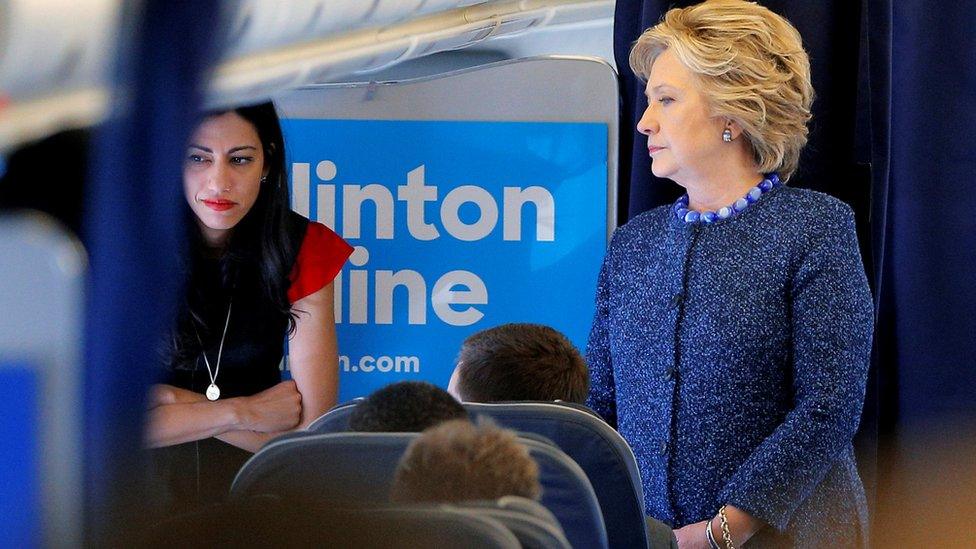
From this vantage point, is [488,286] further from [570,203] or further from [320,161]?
[320,161]

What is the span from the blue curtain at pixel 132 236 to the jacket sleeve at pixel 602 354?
5.37 feet

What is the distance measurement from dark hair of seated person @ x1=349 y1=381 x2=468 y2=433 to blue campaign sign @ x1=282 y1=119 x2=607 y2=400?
167cm

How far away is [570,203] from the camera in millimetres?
2531

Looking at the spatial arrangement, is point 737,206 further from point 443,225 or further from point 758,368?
point 443,225

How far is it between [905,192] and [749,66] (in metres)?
0.91

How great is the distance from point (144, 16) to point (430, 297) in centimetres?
223

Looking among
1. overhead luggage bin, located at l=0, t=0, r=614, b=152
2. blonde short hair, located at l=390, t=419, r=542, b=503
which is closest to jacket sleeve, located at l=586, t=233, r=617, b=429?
blonde short hair, located at l=390, t=419, r=542, b=503

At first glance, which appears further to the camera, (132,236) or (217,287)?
(217,287)

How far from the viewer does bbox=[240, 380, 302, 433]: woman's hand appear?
162cm

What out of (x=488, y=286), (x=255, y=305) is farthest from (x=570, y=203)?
(x=255, y=305)

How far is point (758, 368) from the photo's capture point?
1693 mm

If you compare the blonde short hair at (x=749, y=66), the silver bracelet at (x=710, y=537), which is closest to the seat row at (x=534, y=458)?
the silver bracelet at (x=710, y=537)

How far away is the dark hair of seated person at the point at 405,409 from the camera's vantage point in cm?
74

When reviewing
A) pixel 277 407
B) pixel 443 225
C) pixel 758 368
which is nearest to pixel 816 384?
pixel 758 368
